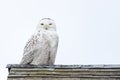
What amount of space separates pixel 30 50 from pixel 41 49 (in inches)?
11.6

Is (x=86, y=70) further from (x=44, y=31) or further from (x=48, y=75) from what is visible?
(x=44, y=31)

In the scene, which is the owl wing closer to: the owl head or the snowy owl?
Answer: the snowy owl

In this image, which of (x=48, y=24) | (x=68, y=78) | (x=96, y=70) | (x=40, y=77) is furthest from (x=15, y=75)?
(x=48, y=24)

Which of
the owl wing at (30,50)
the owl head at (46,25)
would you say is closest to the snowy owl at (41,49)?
the owl wing at (30,50)

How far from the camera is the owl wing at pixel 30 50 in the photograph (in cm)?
1064

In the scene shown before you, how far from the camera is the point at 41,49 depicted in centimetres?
1080

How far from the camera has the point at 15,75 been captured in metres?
9.61

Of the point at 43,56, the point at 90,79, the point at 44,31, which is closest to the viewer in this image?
the point at 90,79

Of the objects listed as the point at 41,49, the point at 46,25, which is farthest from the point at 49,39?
the point at 46,25

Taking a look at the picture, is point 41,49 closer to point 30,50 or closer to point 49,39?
point 30,50

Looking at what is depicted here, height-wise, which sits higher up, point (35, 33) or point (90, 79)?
point (35, 33)

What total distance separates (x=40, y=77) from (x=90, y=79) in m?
1.16

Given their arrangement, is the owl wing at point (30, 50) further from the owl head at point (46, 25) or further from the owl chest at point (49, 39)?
the owl head at point (46, 25)

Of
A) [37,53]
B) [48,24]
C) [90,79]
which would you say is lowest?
[90,79]
